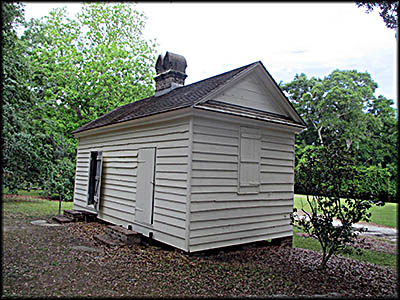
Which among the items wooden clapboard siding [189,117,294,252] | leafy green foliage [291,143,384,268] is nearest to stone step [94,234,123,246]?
wooden clapboard siding [189,117,294,252]

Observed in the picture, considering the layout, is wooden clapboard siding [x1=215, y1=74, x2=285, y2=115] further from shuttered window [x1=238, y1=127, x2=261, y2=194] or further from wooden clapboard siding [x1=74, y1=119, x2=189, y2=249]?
wooden clapboard siding [x1=74, y1=119, x2=189, y2=249]

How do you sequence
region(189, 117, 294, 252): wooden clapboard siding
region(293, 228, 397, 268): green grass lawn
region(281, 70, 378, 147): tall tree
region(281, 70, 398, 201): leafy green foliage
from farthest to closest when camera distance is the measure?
1. region(281, 70, 378, 147): tall tree
2. region(281, 70, 398, 201): leafy green foliage
3. region(293, 228, 397, 268): green grass lawn
4. region(189, 117, 294, 252): wooden clapboard siding

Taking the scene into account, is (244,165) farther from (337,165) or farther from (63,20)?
(63,20)

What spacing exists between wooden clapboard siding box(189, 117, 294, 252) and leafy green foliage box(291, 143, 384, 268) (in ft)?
4.64

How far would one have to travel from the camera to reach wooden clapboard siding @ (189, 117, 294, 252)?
6031mm

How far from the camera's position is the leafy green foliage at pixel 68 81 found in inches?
561

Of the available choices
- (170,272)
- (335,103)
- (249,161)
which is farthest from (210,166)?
(335,103)

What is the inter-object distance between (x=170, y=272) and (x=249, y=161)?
309cm

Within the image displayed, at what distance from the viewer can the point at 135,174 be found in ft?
25.6

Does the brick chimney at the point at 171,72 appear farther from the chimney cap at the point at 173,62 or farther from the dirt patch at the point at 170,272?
the dirt patch at the point at 170,272

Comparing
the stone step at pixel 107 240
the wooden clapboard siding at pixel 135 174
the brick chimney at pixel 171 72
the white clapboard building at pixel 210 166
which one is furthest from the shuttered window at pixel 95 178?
the brick chimney at pixel 171 72

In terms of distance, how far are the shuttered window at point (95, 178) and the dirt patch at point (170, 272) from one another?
92.2 inches

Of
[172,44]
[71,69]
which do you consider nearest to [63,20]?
[71,69]

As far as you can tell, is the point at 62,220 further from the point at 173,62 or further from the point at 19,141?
the point at 173,62
